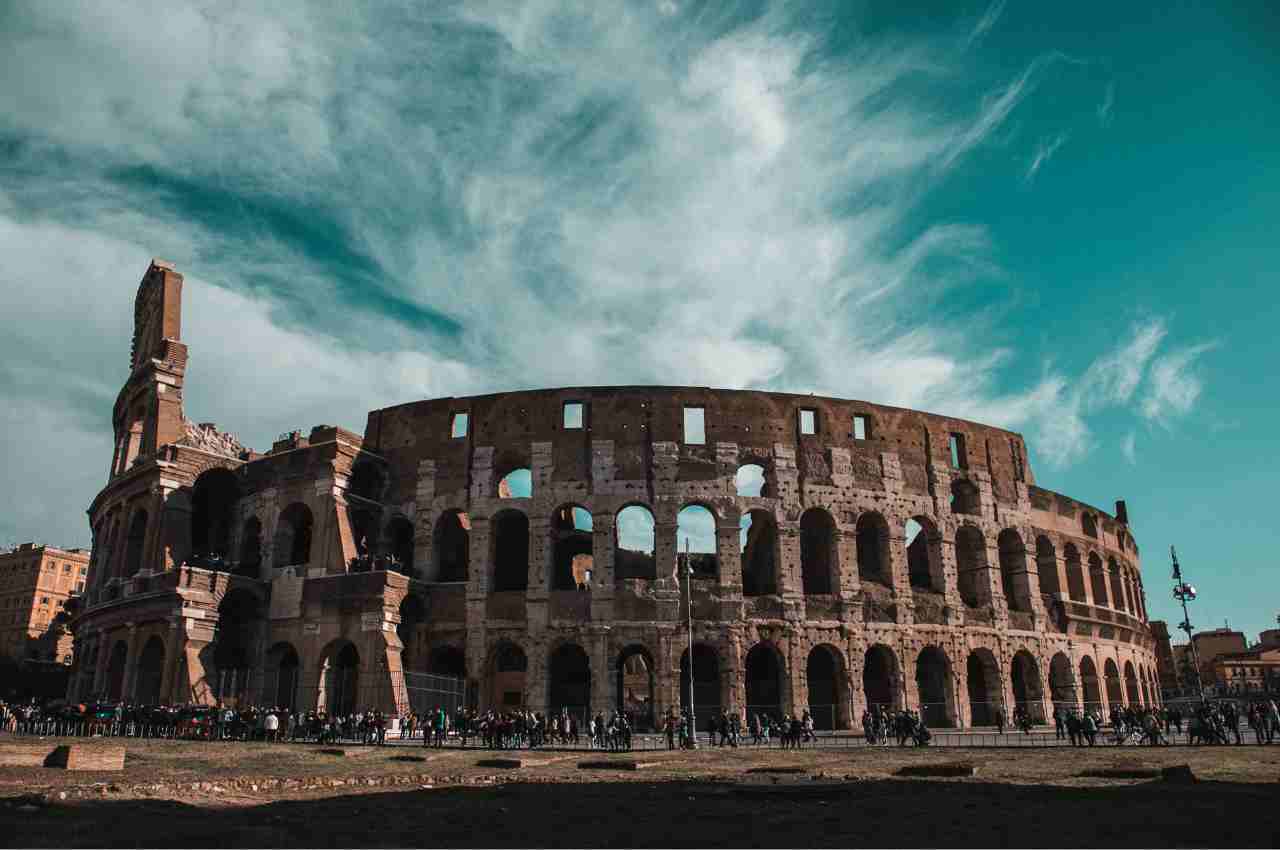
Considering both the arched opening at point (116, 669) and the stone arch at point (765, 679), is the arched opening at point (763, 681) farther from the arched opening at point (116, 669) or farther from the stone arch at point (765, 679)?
the arched opening at point (116, 669)

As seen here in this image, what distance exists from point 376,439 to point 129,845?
2886 cm

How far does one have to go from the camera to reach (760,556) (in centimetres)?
3538

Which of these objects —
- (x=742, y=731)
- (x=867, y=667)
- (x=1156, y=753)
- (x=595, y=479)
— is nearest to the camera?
(x=1156, y=753)

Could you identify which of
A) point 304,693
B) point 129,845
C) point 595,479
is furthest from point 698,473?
point 129,845

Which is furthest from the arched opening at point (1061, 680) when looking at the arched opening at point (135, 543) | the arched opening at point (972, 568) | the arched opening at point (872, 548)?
the arched opening at point (135, 543)

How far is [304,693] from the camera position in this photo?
31516 mm

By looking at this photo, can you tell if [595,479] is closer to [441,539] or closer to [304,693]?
[441,539]

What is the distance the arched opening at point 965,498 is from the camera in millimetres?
37438

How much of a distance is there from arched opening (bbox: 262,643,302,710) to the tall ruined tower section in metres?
9.04

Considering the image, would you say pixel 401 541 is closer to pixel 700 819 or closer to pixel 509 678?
pixel 509 678

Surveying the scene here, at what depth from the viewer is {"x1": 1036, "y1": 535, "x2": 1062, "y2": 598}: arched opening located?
39.4m

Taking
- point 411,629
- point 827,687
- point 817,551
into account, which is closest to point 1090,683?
point 827,687

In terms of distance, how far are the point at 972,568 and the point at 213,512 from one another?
3082cm

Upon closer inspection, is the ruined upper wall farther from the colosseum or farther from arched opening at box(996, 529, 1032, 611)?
arched opening at box(996, 529, 1032, 611)
